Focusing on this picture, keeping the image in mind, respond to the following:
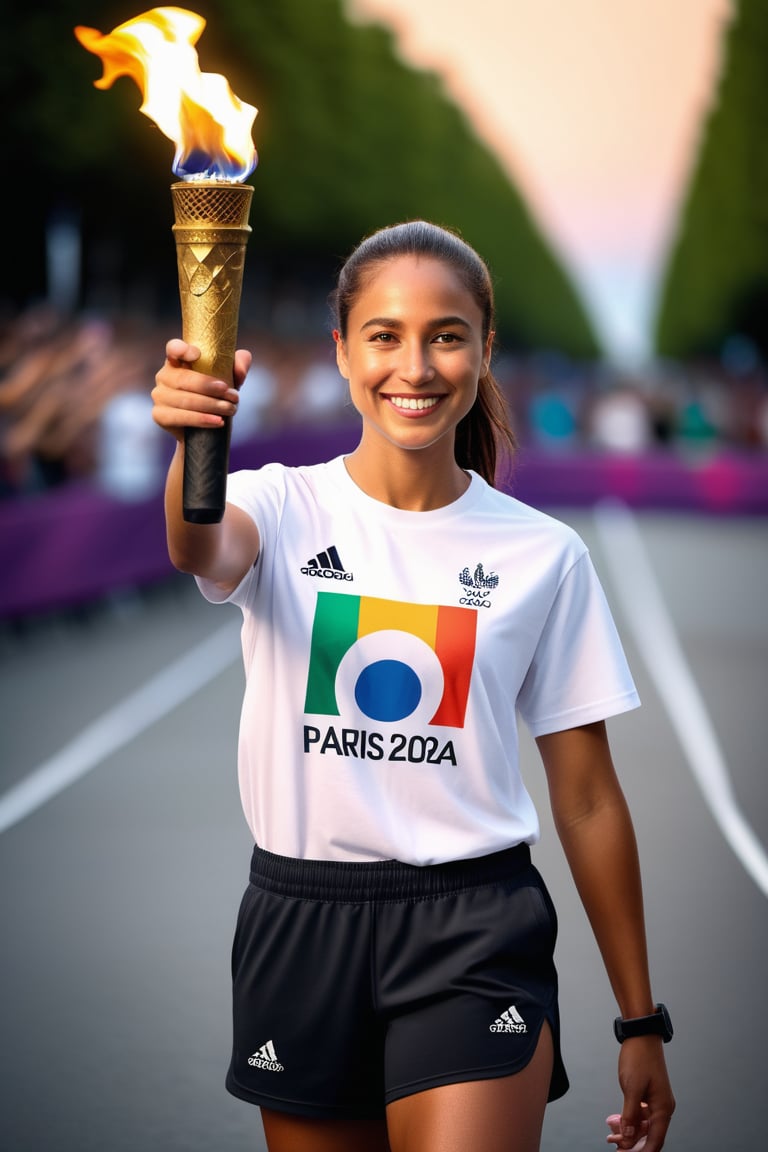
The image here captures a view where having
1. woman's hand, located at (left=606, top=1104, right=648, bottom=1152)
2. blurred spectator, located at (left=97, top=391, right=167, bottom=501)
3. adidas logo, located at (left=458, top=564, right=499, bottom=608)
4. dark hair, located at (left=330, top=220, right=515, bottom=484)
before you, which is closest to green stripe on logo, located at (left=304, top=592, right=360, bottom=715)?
adidas logo, located at (left=458, top=564, right=499, bottom=608)

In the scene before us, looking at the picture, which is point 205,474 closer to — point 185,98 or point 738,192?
point 185,98

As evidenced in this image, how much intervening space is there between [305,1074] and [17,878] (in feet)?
18.0

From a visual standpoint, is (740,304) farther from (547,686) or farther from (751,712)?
(547,686)

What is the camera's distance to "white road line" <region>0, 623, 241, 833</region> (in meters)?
10.6

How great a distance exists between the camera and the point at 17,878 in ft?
28.8

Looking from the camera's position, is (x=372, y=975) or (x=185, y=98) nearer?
(x=185, y=98)

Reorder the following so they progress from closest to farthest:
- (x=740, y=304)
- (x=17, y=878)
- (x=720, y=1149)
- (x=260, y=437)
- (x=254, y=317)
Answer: (x=720, y=1149) < (x=17, y=878) < (x=260, y=437) < (x=254, y=317) < (x=740, y=304)

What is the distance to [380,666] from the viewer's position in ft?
11.7

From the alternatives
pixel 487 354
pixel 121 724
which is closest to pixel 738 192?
pixel 121 724

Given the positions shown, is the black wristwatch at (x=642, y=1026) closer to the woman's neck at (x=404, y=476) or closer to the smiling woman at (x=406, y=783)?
the smiling woman at (x=406, y=783)

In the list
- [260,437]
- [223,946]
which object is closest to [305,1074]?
[223,946]

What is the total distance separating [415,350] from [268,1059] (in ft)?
4.27

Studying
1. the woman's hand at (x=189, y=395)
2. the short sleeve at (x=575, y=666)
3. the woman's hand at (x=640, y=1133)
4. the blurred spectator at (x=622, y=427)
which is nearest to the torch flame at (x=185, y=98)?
the woman's hand at (x=189, y=395)

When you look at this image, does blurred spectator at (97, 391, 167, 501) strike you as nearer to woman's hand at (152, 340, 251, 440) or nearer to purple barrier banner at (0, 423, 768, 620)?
purple barrier banner at (0, 423, 768, 620)
